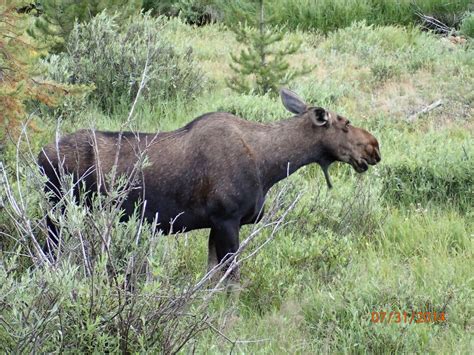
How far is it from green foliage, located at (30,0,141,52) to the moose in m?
5.13

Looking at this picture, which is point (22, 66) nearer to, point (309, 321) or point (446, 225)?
point (309, 321)

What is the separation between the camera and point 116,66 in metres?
11.1

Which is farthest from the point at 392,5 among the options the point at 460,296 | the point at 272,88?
the point at 460,296

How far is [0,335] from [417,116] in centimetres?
747

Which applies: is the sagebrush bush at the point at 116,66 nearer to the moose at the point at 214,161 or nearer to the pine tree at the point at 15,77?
the pine tree at the point at 15,77

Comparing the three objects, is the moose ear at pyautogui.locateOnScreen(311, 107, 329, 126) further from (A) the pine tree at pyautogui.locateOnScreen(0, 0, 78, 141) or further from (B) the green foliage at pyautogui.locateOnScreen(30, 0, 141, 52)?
(B) the green foliage at pyautogui.locateOnScreen(30, 0, 141, 52)

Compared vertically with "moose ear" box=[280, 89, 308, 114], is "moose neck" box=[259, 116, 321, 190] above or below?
below

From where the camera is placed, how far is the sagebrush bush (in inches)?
429

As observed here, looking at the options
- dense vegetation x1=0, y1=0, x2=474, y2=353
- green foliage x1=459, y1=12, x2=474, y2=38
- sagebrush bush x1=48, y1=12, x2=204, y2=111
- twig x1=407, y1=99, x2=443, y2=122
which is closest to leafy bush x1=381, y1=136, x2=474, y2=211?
dense vegetation x1=0, y1=0, x2=474, y2=353

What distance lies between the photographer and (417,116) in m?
10.9

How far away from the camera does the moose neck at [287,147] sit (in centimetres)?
646
